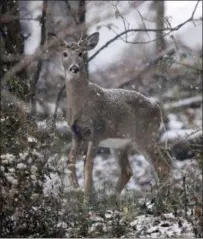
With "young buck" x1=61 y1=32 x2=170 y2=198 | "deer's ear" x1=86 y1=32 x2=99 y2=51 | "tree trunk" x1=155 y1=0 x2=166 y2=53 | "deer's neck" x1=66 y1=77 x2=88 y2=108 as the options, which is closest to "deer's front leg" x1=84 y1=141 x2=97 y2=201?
"young buck" x1=61 y1=32 x2=170 y2=198

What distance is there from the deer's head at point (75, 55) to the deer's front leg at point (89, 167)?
362 millimetres

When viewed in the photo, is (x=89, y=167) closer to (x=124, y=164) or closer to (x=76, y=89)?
(x=124, y=164)

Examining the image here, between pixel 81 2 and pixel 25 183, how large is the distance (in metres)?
1.02

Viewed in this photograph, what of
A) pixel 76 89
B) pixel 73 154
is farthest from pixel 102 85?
pixel 73 154

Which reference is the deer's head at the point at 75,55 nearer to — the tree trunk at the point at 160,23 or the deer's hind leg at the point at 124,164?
the tree trunk at the point at 160,23

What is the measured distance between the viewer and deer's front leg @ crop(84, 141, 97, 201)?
13.6ft

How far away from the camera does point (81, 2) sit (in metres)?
4.39

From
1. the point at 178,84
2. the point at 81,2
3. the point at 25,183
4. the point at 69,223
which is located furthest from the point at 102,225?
the point at 81,2

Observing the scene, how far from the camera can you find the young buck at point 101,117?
414 cm

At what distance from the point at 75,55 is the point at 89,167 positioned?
57 cm

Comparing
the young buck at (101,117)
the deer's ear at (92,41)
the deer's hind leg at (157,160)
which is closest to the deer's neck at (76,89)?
the young buck at (101,117)

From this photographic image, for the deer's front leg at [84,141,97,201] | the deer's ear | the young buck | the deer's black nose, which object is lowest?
the deer's front leg at [84,141,97,201]

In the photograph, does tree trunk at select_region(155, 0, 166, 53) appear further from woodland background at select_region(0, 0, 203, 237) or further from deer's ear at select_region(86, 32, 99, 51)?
deer's ear at select_region(86, 32, 99, 51)

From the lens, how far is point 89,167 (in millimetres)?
4168
